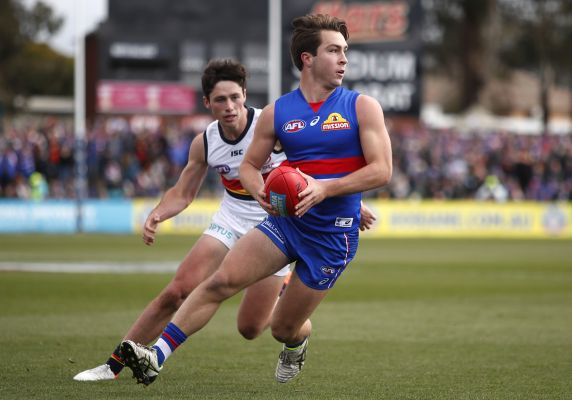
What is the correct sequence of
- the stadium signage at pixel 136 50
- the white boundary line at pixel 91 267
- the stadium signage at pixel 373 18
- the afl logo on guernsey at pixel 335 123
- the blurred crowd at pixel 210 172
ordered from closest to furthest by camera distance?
the afl logo on guernsey at pixel 335 123
the white boundary line at pixel 91 267
the blurred crowd at pixel 210 172
the stadium signage at pixel 373 18
the stadium signage at pixel 136 50

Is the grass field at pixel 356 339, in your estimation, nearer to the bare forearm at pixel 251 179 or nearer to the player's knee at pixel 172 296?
the player's knee at pixel 172 296

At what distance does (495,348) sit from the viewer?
34.8 ft

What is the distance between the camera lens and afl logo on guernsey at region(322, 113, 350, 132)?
733cm

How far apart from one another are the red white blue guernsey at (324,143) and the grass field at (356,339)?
1272mm

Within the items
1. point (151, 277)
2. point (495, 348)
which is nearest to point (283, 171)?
point (495, 348)

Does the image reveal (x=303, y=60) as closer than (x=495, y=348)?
Yes

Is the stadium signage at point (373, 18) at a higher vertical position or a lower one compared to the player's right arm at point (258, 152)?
lower

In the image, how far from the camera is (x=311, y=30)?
748cm

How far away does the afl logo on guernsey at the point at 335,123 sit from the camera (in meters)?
7.33

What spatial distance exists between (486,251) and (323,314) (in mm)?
12829

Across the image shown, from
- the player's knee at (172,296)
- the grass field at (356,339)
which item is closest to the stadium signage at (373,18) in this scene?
the grass field at (356,339)

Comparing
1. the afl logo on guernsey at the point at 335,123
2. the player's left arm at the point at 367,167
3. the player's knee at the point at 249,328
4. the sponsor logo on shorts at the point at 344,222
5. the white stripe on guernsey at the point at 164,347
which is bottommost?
the player's knee at the point at 249,328

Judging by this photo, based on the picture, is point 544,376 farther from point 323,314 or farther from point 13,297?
point 13,297

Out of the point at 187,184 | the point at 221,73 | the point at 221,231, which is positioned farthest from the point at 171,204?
the point at 221,73
